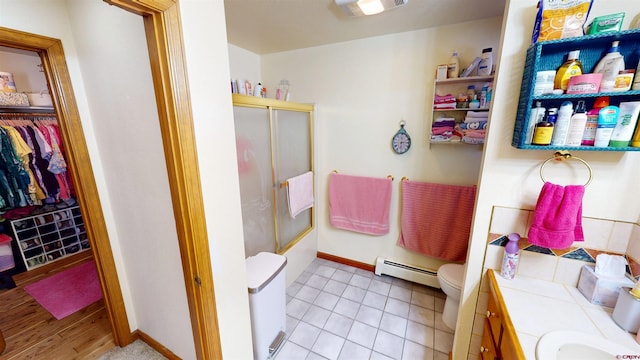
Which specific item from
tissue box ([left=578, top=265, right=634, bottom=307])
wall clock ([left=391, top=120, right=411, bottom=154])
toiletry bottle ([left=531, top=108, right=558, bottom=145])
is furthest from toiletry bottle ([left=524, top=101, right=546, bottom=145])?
wall clock ([left=391, top=120, right=411, bottom=154])

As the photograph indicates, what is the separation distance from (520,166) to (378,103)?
53.0 inches

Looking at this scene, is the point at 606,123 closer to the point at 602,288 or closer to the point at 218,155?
the point at 602,288

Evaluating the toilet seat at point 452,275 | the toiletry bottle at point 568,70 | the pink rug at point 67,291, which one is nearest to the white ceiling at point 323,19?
the toiletry bottle at point 568,70

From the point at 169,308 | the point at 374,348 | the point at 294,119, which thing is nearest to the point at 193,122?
the point at 169,308

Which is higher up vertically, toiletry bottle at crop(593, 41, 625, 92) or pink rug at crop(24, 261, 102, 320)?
toiletry bottle at crop(593, 41, 625, 92)

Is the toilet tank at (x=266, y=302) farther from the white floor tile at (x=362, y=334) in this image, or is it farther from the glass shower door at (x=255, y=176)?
the white floor tile at (x=362, y=334)

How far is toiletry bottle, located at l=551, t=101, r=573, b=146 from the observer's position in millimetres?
904

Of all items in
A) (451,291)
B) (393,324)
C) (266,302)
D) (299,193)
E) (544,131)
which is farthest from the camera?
(299,193)

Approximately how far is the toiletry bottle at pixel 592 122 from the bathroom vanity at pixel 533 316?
677 mm

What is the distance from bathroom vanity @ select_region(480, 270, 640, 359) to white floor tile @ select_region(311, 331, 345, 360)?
2.99 ft

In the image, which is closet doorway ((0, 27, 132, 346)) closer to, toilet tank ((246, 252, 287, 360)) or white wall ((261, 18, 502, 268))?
toilet tank ((246, 252, 287, 360))

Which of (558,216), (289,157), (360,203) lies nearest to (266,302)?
(289,157)

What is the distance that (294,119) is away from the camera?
2.19 metres

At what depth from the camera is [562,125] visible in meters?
0.92
